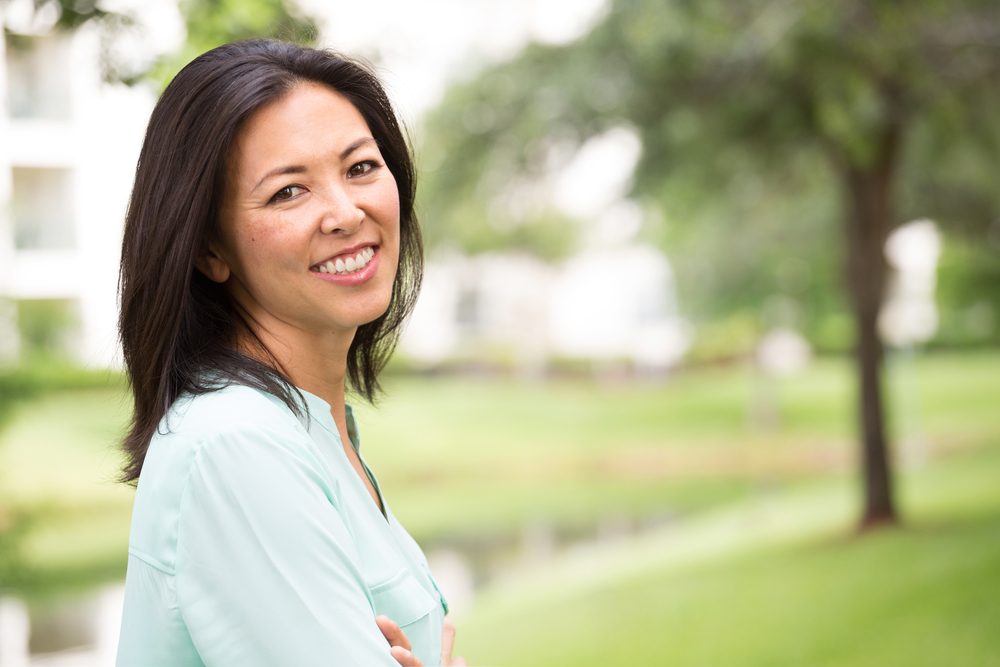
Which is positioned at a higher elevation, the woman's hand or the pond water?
the woman's hand

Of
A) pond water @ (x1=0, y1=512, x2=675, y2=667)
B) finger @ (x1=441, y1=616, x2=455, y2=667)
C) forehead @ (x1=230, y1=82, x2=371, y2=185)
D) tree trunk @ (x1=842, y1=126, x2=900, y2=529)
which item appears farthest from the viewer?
pond water @ (x1=0, y1=512, x2=675, y2=667)

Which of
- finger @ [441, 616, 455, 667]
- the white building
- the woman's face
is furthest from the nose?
the white building

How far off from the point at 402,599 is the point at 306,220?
22.3 inches

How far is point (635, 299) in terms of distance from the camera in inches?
1379

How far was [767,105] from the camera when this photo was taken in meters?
8.66

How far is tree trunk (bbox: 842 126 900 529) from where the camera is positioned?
29.1ft

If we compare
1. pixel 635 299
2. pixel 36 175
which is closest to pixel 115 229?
pixel 36 175

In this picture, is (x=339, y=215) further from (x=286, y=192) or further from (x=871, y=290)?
(x=871, y=290)

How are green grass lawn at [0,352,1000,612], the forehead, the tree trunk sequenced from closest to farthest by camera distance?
the forehead
the tree trunk
green grass lawn at [0,352,1000,612]

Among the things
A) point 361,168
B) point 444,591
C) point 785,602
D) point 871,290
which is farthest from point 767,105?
point 361,168

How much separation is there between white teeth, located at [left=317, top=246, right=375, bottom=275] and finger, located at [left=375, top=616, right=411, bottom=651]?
1.66ft

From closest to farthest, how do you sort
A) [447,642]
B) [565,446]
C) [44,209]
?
[447,642], [44,209], [565,446]

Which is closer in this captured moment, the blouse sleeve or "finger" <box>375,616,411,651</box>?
the blouse sleeve

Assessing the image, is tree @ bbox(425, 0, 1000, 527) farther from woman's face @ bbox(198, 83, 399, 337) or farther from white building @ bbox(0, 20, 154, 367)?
white building @ bbox(0, 20, 154, 367)
